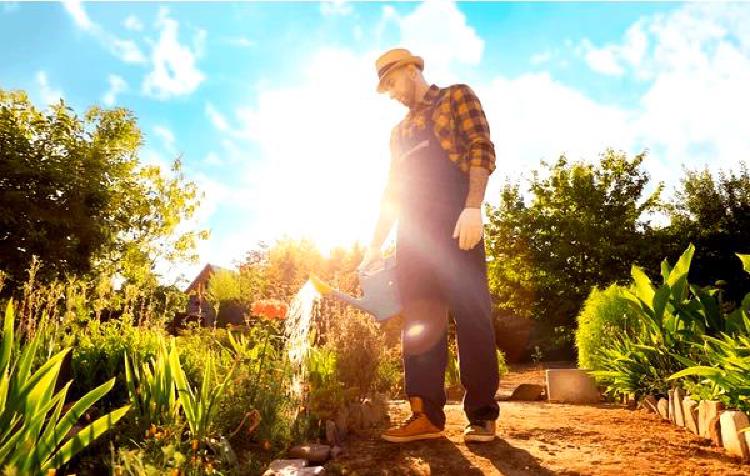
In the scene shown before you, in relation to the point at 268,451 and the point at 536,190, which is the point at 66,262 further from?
the point at 536,190

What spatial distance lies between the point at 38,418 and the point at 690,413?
3.10 meters

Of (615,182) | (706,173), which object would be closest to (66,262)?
(615,182)

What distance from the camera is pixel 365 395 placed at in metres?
3.57

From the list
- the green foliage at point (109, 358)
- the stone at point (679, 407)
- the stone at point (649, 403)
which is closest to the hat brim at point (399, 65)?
the green foliage at point (109, 358)

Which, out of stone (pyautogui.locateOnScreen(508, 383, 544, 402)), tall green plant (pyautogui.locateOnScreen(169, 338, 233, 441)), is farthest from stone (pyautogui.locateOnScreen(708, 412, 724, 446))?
stone (pyautogui.locateOnScreen(508, 383, 544, 402))

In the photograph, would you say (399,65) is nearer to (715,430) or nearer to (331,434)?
(331,434)

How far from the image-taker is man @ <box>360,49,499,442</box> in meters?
2.74

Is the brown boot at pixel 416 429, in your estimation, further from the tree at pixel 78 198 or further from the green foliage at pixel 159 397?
the tree at pixel 78 198

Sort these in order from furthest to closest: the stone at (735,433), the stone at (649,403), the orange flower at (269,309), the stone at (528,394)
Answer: the stone at (528,394) → the orange flower at (269,309) → the stone at (649,403) → the stone at (735,433)

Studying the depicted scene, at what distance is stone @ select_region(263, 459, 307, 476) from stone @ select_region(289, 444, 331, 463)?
149 millimetres

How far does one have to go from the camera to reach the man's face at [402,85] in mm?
3094

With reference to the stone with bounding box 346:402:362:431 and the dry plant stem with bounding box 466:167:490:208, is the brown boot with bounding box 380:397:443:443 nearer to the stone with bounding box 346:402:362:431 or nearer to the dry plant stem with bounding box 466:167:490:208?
the stone with bounding box 346:402:362:431

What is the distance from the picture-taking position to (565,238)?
62.7 ft

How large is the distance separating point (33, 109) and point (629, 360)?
12845 millimetres
